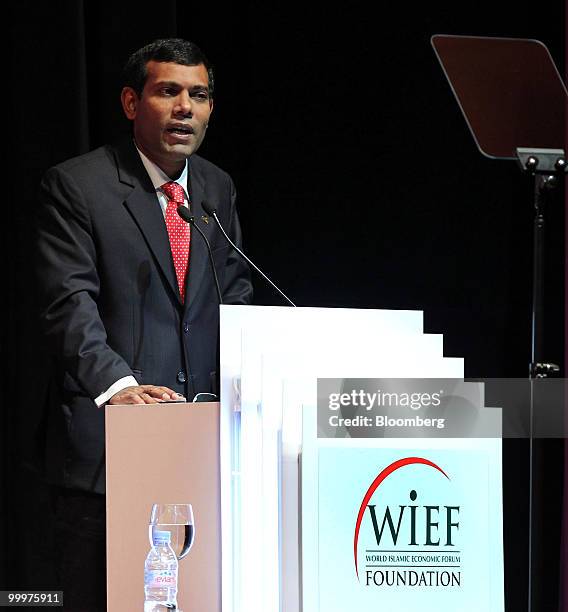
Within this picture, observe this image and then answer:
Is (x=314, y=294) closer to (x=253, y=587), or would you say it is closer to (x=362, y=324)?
(x=362, y=324)

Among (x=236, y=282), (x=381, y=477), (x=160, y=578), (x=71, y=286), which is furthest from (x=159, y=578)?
(x=236, y=282)

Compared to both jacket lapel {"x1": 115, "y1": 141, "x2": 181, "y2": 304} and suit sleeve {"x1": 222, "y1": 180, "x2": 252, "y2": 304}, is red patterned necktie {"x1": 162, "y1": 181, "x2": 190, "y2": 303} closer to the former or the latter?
jacket lapel {"x1": 115, "y1": 141, "x2": 181, "y2": 304}

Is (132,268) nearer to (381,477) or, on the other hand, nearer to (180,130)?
(180,130)

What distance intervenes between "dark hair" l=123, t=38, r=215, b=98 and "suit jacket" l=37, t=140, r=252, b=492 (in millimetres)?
215

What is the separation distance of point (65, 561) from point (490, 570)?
138 cm

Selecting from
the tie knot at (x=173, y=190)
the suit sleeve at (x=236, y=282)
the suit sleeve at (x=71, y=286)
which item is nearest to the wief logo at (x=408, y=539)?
the suit sleeve at (x=71, y=286)

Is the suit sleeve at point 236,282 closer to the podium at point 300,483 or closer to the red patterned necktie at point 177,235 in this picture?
the red patterned necktie at point 177,235

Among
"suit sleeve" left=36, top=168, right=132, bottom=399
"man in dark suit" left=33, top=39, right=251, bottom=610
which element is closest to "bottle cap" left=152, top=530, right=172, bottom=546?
"suit sleeve" left=36, top=168, right=132, bottom=399

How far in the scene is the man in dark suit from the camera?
294 centimetres

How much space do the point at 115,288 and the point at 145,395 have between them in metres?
0.88

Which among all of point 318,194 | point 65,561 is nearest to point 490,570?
point 65,561

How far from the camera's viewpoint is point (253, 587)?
1771mm

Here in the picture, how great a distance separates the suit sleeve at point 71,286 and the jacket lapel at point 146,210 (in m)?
0.15

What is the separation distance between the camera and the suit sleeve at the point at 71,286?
271 cm
